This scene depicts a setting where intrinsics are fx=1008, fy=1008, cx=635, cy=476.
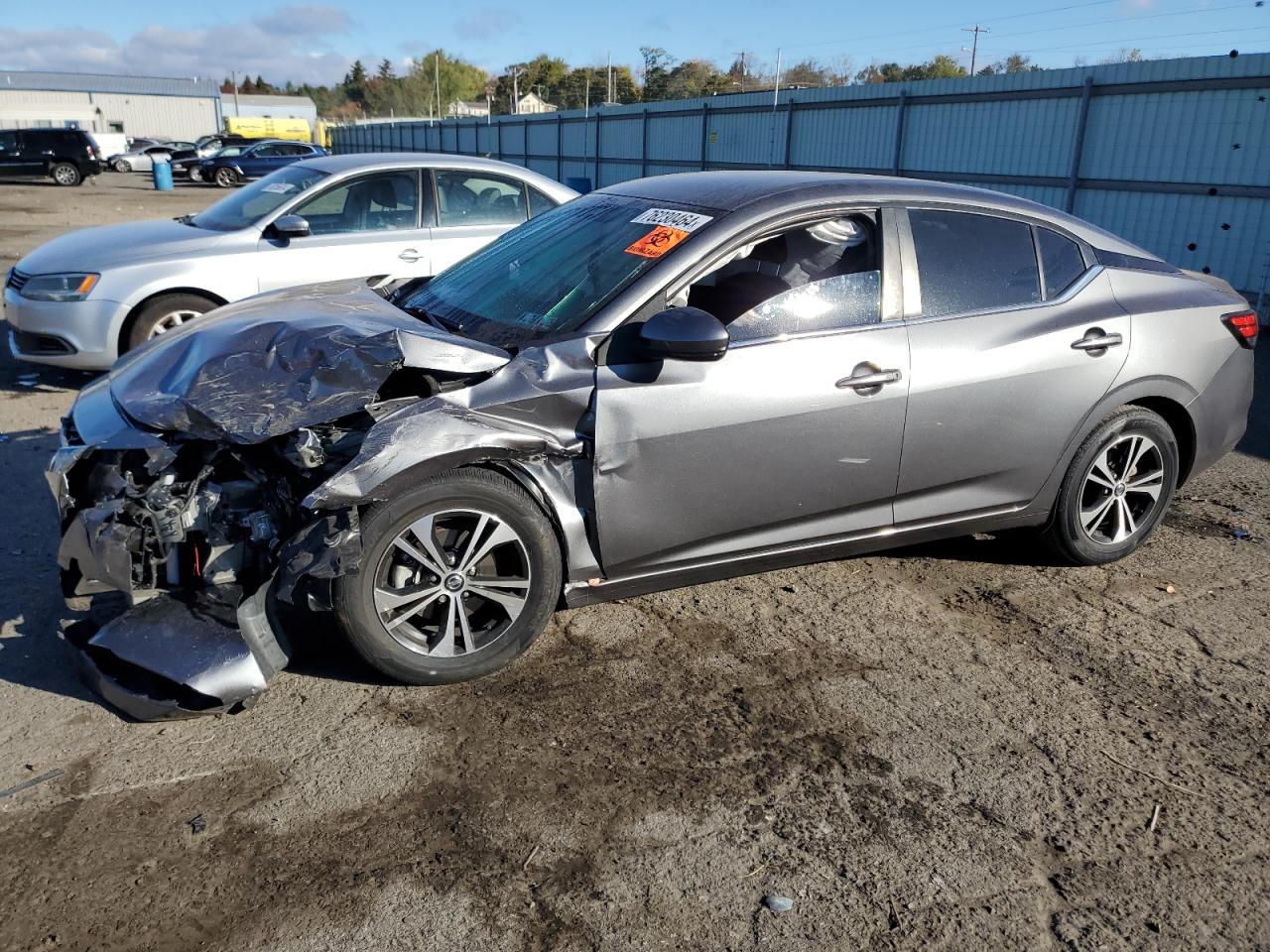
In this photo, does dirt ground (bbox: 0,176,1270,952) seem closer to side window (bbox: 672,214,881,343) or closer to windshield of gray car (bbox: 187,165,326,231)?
side window (bbox: 672,214,881,343)

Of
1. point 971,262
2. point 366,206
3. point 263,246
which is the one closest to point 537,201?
point 366,206

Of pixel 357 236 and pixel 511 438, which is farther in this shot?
pixel 357 236

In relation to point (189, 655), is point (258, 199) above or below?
above

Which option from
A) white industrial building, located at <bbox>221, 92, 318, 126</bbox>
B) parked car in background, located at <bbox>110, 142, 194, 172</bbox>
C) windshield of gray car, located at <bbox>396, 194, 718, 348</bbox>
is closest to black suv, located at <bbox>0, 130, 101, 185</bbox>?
parked car in background, located at <bbox>110, 142, 194, 172</bbox>

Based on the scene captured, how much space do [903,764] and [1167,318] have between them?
2.65m

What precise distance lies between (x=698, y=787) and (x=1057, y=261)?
2.91 m

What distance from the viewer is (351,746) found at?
329 cm

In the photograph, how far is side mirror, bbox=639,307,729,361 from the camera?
11.6 feet

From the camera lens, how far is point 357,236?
762 centimetres

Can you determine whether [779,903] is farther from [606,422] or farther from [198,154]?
[198,154]

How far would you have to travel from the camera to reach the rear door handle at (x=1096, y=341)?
436 cm

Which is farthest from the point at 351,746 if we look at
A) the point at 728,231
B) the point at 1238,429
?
the point at 1238,429

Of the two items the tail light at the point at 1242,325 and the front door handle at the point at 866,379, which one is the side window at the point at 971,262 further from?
the tail light at the point at 1242,325

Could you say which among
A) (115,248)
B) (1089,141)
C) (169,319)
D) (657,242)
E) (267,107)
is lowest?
(169,319)
